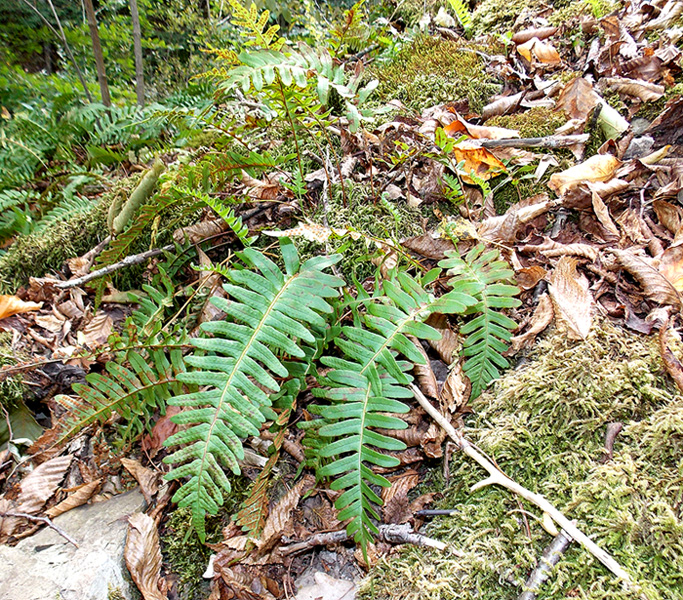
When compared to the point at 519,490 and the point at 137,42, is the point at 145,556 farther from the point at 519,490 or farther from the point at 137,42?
the point at 137,42

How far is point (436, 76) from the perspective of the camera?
3.21 metres

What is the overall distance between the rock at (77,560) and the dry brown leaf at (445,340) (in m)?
1.35

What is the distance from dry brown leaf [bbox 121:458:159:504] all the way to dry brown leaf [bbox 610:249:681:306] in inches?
81.6

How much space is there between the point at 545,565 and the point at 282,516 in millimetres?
853

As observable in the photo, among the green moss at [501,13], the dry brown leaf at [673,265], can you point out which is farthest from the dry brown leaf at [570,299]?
the green moss at [501,13]

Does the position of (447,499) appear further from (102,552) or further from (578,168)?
(578,168)

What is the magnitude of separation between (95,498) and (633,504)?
76.4 inches

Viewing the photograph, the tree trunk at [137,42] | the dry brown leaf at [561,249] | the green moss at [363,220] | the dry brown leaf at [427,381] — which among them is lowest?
the dry brown leaf at [427,381]

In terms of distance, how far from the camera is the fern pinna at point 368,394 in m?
1.36

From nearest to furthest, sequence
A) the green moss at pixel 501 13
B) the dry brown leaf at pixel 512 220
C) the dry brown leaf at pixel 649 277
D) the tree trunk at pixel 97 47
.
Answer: the dry brown leaf at pixel 649 277, the dry brown leaf at pixel 512 220, the green moss at pixel 501 13, the tree trunk at pixel 97 47

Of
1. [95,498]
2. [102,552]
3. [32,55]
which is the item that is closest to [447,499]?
[102,552]

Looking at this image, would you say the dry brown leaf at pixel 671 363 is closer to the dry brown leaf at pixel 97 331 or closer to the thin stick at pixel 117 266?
the thin stick at pixel 117 266

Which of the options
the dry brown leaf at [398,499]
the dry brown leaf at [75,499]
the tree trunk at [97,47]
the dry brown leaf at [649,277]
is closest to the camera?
the dry brown leaf at [398,499]

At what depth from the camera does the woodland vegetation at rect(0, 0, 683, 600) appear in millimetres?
1344
